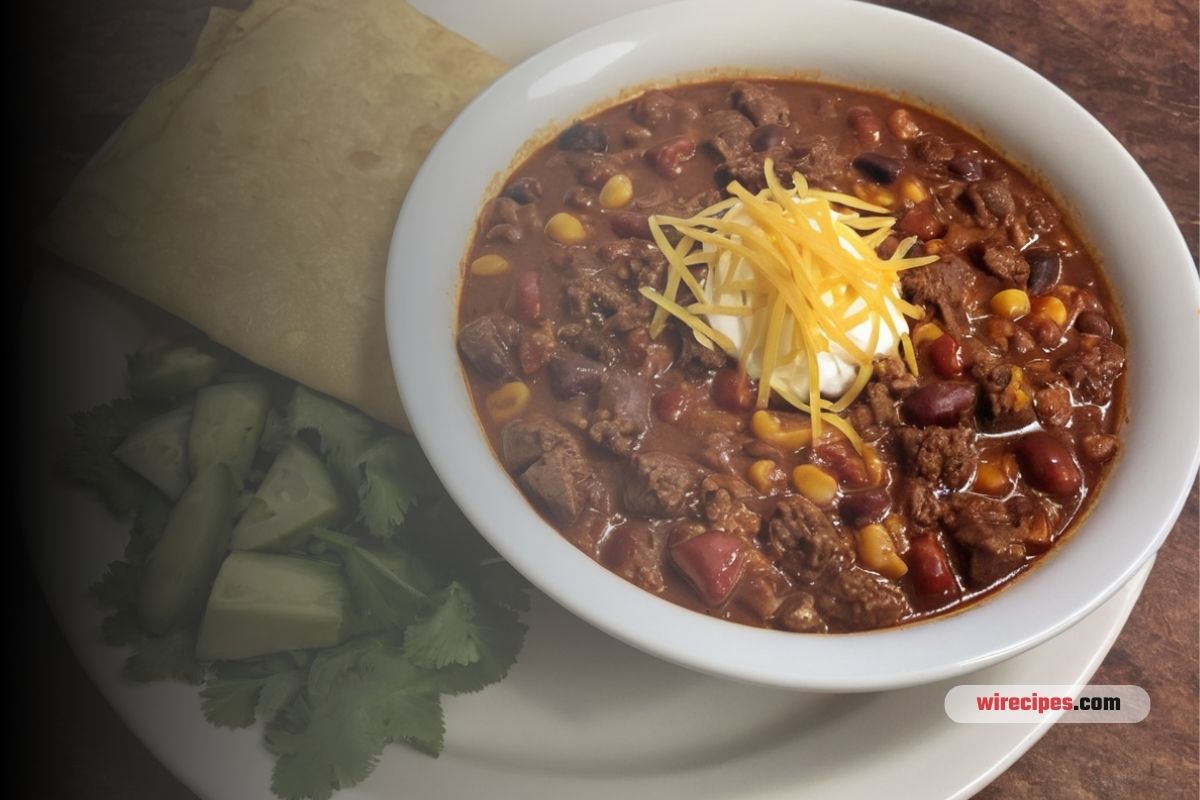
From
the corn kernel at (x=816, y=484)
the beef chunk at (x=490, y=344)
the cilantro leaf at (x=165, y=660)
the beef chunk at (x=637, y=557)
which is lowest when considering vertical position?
the cilantro leaf at (x=165, y=660)

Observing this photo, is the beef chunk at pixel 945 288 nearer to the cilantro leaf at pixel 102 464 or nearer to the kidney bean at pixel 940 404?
the kidney bean at pixel 940 404

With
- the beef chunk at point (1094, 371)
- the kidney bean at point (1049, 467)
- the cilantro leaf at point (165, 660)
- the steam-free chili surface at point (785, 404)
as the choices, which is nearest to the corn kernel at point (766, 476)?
the steam-free chili surface at point (785, 404)

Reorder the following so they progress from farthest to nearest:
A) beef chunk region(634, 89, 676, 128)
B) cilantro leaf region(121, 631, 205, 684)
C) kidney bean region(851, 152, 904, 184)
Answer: beef chunk region(634, 89, 676, 128)
kidney bean region(851, 152, 904, 184)
cilantro leaf region(121, 631, 205, 684)

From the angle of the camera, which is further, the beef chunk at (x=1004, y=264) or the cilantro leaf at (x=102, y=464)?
the beef chunk at (x=1004, y=264)

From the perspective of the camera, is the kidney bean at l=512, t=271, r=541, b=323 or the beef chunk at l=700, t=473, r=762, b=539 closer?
the beef chunk at l=700, t=473, r=762, b=539

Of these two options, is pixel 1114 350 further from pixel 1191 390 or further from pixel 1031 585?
pixel 1031 585

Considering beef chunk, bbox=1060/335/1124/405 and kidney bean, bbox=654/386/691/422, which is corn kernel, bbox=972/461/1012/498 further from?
kidney bean, bbox=654/386/691/422

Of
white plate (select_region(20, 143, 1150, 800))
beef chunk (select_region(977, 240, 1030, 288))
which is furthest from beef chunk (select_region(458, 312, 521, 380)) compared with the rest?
beef chunk (select_region(977, 240, 1030, 288))
